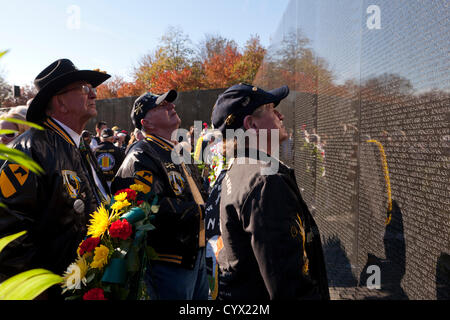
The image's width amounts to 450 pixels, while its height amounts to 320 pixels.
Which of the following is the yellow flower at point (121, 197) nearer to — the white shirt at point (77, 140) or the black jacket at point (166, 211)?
the white shirt at point (77, 140)

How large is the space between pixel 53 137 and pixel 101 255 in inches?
41.2

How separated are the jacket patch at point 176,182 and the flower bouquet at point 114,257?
852mm

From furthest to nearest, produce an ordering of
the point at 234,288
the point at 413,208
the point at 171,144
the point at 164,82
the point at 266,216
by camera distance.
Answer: the point at 164,82, the point at 171,144, the point at 413,208, the point at 234,288, the point at 266,216

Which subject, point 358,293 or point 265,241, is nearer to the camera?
point 265,241

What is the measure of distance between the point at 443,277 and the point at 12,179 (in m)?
2.78

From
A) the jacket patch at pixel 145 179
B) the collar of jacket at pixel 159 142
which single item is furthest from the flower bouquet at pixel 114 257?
the collar of jacket at pixel 159 142

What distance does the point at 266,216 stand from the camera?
151 cm

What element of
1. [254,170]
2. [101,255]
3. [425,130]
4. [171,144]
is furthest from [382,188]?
[101,255]

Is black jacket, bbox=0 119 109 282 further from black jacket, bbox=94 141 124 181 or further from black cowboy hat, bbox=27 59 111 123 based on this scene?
black jacket, bbox=94 141 124 181

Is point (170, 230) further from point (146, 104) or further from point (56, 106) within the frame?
point (146, 104)

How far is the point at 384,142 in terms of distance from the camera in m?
2.89

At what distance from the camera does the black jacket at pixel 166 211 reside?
293 cm

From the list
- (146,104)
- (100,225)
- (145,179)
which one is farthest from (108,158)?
(100,225)

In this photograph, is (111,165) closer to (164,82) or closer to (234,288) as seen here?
(234,288)
